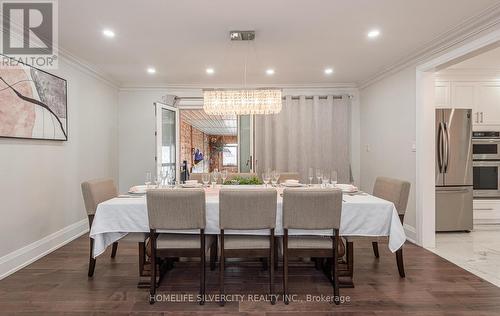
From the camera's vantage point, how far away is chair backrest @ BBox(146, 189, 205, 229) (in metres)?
2.18

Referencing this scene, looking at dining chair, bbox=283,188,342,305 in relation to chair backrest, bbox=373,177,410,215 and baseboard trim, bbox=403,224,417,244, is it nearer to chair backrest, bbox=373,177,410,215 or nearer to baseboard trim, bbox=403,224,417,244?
chair backrest, bbox=373,177,410,215

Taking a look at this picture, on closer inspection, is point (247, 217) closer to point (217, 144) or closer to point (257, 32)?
point (257, 32)

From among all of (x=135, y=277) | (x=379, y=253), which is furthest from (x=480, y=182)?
(x=135, y=277)

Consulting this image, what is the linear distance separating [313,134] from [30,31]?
422 centimetres

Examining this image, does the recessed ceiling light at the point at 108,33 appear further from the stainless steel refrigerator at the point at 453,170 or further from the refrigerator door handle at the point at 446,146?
the refrigerator door handle at the point at 446,146

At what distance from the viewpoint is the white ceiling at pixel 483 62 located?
3.75 m

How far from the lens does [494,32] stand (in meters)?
2.61

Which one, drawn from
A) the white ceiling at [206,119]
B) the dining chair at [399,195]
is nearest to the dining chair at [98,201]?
the dining chair at [399,195]

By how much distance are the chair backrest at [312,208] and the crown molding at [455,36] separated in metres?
2.15

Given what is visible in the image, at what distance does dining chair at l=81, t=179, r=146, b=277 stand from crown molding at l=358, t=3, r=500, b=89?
3.62 meters

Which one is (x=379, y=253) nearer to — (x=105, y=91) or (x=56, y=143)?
(x=56, y=143)

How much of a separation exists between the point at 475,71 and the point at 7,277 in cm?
635

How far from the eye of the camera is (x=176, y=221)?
2217 millimetres

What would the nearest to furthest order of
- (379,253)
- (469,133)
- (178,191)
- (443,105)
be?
(178,191), (379,253), (469,133), (443,105)
